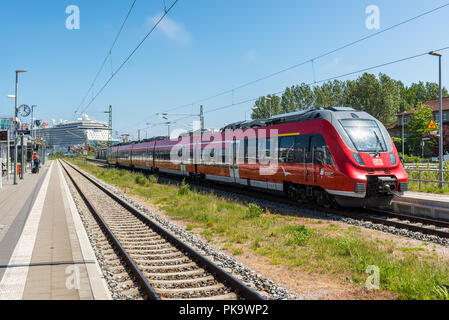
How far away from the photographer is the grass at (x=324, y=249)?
6.07 meters

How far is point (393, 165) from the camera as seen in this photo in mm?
12164

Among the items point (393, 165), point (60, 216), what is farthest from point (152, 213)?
point (393, 165)

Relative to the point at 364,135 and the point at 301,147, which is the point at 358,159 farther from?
the point at 301,147

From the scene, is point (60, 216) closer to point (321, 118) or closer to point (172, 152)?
point (321, 118)

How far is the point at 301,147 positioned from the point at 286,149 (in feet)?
3.20

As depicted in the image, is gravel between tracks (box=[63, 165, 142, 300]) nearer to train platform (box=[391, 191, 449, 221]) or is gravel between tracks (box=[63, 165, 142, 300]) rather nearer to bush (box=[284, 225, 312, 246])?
bush (box=[284, 225, 312, 246])

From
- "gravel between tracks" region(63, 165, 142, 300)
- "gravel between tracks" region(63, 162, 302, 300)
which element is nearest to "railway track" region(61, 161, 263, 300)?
"gravel between tracks" region(63, 165, 142, 300)

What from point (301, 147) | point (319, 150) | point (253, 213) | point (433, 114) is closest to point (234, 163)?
point (301, 147)

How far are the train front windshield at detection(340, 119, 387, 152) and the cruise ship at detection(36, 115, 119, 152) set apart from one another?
10272 cm

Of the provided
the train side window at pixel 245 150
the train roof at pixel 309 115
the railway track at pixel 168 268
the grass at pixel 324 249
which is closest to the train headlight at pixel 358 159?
the train roof at pixel 309 115

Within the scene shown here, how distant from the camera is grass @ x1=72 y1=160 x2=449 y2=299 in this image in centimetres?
607

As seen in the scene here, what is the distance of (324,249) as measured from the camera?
26.7 ft

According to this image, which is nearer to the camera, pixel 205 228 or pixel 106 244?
pixel 106 244
